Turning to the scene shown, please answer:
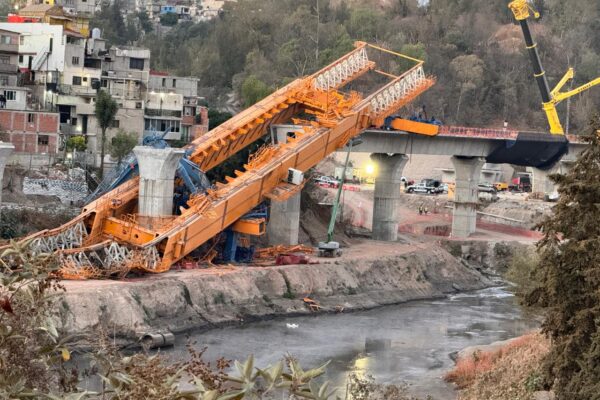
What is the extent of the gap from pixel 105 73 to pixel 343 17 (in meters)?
80.0

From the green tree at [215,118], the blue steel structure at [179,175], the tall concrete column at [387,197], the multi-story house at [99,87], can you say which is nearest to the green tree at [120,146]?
the multi-story house at [99,87]

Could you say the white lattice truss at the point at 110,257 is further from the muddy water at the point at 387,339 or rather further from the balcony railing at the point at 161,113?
the balcony railing at the point at 161,113

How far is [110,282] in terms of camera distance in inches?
2281

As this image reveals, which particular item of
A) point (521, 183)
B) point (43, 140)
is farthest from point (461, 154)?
point (521, 183)

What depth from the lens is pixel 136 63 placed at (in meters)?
92.2

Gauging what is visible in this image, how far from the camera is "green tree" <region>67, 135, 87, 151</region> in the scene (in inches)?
3191

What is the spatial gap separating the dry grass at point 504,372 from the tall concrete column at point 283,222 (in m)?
22.9

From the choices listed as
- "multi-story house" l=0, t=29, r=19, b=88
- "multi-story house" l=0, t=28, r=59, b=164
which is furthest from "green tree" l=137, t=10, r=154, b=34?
"multi-story house" l=0, t=28, r=59, b=164

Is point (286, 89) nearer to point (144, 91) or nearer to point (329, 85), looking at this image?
point (329, 85)

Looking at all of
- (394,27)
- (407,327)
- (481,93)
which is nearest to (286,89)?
(407,327)

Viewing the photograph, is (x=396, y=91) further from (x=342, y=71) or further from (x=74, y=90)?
(x=74, y=90)

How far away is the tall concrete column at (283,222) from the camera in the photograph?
75125 millimetres

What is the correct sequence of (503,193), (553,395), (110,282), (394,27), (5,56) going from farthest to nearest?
(394,27) < (503,193) < (5,56) < (110,282) < (553,395)

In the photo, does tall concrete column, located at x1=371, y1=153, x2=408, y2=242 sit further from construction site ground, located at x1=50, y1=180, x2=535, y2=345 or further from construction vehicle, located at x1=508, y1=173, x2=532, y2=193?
construction vehicle, located at x1=508, y1=173, x2=532, y2=193
